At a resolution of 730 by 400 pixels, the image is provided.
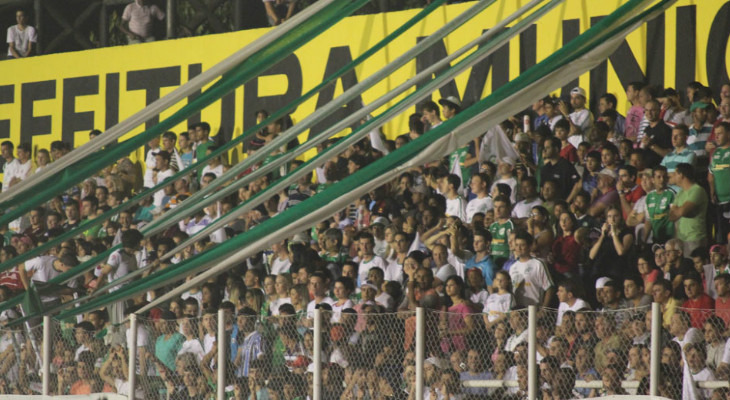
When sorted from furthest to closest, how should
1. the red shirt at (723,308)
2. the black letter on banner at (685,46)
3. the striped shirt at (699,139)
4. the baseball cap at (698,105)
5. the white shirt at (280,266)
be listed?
1. the black letter on banner at (685,46)
2. the white shirt at (280,266)
3. the baseball cap at (698,105)
4. the striped shirt at (699,139)
5. the red shirt at (723,308)

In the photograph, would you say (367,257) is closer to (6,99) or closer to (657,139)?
(657,139)

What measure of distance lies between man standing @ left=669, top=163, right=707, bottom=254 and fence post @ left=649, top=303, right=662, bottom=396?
2.32 metres

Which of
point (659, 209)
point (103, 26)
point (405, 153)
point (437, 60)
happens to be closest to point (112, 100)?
point (103, 26)

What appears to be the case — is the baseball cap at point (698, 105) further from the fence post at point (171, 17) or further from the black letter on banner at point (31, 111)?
the black letter on banner at point (31, 111)

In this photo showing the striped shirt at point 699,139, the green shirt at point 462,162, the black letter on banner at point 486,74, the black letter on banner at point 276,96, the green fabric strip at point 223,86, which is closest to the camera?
the green fabric strip at point 223,86

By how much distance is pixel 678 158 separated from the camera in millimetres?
11195

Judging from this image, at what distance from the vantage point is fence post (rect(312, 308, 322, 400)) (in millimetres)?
9688

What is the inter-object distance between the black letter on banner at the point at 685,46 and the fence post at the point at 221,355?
5815 mm

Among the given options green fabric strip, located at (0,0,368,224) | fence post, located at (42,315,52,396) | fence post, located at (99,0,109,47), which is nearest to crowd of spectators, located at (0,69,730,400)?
fence post, located at (42,315,52,396)

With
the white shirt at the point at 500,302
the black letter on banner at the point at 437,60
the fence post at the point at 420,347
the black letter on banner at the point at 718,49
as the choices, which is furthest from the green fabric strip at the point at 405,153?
the black letter on banner at the point at 437,60

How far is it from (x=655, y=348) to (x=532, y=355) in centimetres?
87

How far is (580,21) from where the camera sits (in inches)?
561

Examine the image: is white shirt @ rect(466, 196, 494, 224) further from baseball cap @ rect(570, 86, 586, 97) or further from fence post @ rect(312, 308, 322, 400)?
fence post @ rect(312, 308, 322, 400)

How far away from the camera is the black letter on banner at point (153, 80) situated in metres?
17.8
